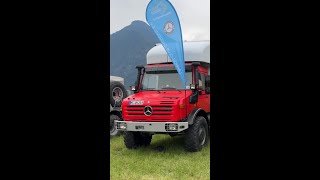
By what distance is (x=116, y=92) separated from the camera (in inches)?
369

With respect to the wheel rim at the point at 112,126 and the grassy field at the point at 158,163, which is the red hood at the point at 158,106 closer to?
the grassy field at the point at 158,163

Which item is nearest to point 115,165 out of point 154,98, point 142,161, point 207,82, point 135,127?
point 142,161

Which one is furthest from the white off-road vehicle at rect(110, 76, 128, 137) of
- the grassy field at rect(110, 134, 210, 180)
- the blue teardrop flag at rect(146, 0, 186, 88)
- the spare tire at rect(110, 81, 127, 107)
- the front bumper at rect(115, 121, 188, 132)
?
the blue teardrop flag at rect(146, 0, 186, 88)

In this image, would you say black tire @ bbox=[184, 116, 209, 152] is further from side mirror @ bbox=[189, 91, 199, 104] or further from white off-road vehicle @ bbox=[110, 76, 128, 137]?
white off-road vehicle @ bbox=[110, 76, 128, 137]

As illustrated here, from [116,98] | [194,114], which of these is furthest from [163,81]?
[116,98]

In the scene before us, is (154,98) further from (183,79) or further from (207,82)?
(207,82)

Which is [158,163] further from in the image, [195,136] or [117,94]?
[117,94]

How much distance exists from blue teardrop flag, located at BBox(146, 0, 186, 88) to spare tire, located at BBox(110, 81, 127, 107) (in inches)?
113

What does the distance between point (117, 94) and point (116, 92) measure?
66 mm

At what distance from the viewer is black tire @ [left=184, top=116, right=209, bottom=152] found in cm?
682

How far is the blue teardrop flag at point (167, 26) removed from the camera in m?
6.21

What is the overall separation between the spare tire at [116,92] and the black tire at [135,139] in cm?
171

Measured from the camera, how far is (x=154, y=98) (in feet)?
23.2
